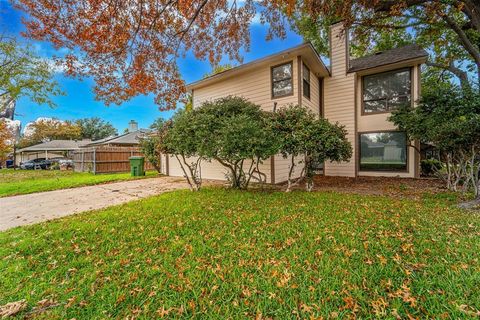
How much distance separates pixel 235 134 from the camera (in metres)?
5.11

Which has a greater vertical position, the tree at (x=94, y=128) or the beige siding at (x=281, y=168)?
the tree at (x=94, y=128)

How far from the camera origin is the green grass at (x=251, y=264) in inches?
72.6

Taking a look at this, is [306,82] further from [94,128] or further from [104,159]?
[94,128]

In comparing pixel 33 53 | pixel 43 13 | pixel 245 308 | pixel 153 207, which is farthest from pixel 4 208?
pixel 33 53

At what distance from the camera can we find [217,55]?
22.7ft

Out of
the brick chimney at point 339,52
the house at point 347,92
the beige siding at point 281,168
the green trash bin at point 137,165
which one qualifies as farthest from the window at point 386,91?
the green trash bin at point 137,165

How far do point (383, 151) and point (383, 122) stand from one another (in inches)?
50.1

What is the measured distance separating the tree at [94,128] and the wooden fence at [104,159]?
110ft

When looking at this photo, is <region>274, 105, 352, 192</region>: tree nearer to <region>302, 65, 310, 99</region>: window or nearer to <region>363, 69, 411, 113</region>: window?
<region>302, 65, 310, 99</region>: window

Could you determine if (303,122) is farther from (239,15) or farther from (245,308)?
(245,308)

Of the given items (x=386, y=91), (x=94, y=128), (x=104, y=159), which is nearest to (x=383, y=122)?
(x=386, y=91)

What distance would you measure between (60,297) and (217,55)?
279 inches

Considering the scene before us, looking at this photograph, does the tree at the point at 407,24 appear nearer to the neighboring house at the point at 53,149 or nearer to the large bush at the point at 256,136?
the large bush at the point at 256,136

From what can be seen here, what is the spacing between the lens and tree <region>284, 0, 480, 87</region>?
16.5 feet
